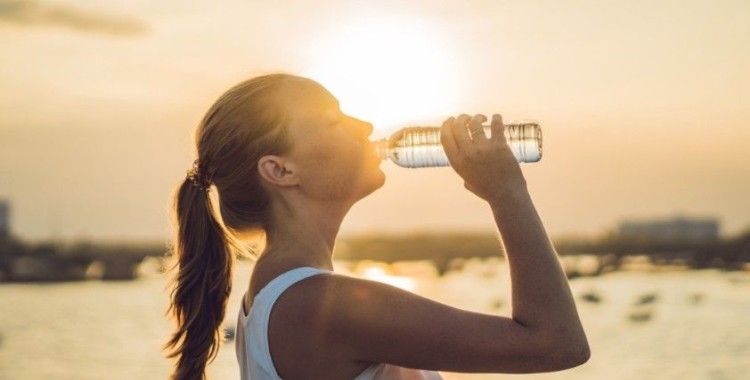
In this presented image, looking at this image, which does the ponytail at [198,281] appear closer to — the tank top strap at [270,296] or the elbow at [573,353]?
the tank top strap at [270,296]

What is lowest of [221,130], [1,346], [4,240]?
[4,240]

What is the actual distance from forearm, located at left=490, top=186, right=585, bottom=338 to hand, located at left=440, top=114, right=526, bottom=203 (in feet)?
0.08

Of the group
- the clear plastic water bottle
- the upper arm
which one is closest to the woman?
the upper arm

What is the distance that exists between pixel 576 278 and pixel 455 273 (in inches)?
353

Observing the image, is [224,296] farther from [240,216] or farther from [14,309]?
[14,309]

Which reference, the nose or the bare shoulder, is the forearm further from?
the nose

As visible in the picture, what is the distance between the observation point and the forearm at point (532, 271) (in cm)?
223

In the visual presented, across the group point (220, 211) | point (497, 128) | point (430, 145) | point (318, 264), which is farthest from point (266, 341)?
point (430, 145)

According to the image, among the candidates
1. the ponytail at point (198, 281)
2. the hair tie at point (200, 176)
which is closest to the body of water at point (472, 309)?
the ponytail at point (198, 281)

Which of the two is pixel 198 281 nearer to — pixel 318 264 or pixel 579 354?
pixel 318 264

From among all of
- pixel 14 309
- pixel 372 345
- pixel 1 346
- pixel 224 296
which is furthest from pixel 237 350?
pixel 14 309

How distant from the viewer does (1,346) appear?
3934cm

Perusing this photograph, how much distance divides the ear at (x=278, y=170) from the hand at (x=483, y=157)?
38 centimetres

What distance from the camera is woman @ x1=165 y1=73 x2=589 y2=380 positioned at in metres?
2.24
